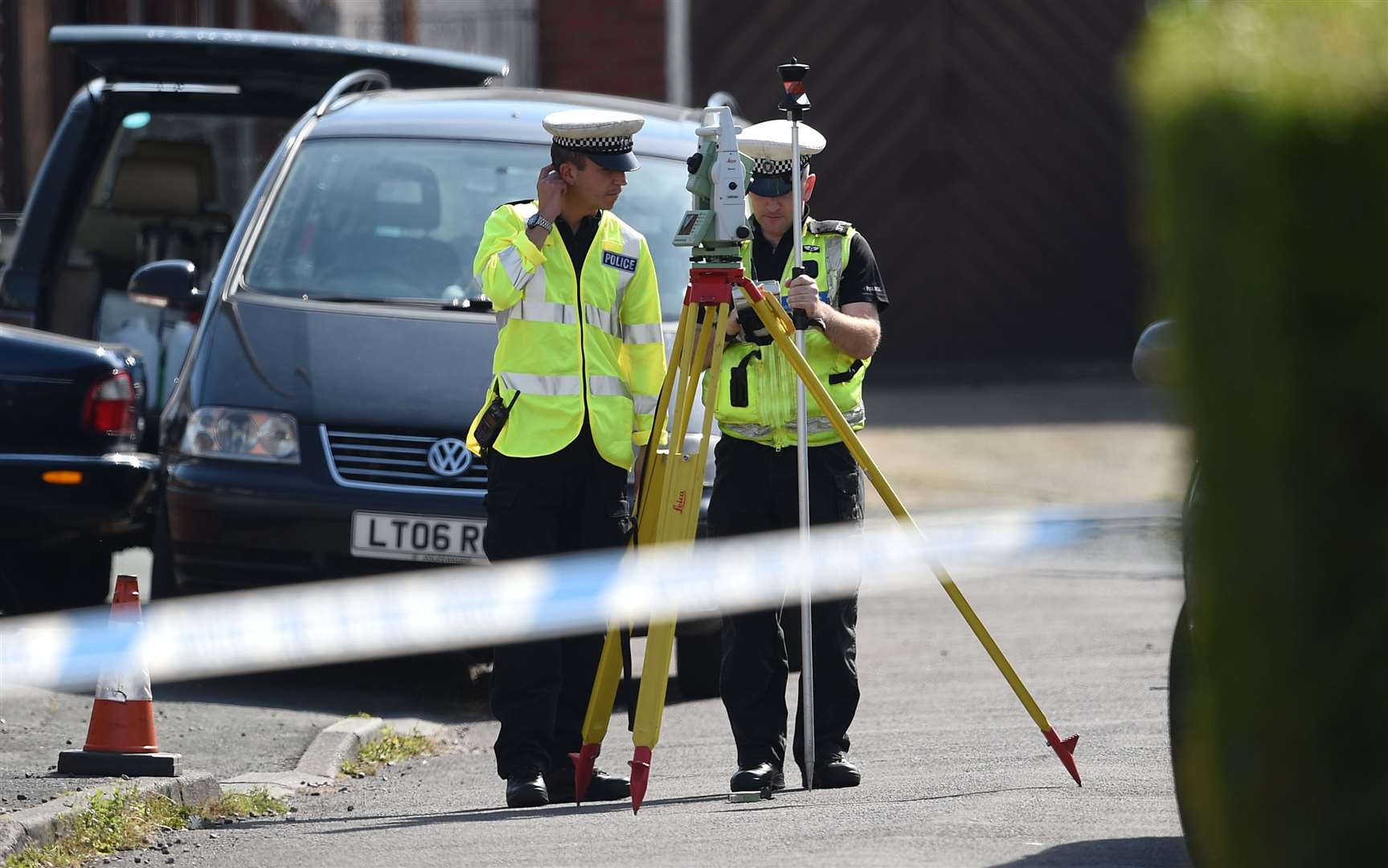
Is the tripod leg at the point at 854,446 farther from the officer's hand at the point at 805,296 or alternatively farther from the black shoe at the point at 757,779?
the black shoe at the point at 757,779

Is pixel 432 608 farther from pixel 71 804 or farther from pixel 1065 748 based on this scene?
pixel 1065 748

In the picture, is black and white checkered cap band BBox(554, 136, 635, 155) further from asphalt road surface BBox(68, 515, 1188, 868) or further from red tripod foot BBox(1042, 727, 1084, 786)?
red tripod foot BBox(1042, 727, 1084, 786)

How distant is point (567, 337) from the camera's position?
5.67 metres

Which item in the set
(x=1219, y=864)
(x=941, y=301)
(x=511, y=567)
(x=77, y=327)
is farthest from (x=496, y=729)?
(x=941, y=301)

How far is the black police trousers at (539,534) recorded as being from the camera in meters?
5.64

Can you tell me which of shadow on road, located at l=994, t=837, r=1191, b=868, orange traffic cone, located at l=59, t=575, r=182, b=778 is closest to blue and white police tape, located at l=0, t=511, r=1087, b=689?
orange traffic cone, located at l=59, t=575, r=182, b=778

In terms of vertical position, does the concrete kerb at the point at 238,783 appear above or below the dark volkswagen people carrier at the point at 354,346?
below

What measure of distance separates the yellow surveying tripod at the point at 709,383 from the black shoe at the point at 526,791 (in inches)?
4.7

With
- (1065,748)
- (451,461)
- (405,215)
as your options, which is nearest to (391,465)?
(451,461)

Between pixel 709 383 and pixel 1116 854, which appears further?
pixel 709 383

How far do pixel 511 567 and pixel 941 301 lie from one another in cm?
1196

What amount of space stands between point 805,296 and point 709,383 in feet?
1.09

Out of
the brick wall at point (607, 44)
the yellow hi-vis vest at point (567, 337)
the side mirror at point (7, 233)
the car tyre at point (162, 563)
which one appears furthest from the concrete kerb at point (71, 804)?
the brick wall at point (607, 44)

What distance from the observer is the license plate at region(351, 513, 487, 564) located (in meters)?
6.91
